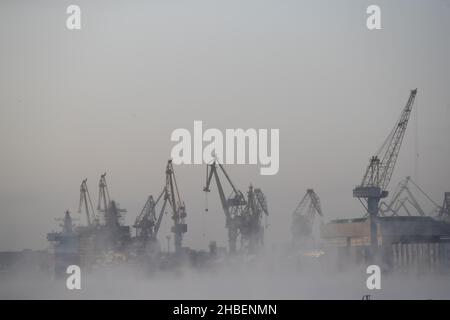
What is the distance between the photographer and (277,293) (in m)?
197
